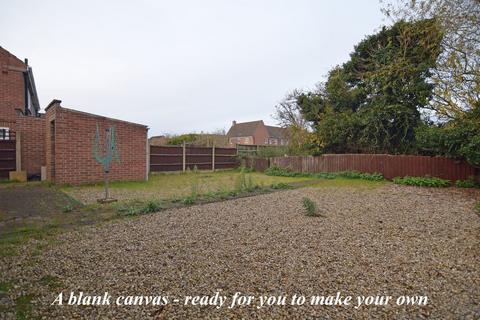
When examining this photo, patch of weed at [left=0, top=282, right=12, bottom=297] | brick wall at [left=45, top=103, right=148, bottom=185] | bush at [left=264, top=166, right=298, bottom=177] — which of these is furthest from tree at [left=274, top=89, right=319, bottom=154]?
patch of weed at [left=0, top=282, right=12, bottom=297]

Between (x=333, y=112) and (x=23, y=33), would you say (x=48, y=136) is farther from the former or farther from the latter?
(x=333, y=112)

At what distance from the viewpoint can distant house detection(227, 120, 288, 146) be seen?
43.1 m

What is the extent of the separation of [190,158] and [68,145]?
6.65 meters

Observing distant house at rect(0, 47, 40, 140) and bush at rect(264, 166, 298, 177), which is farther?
bush at rect(264, 166, 298, 177)

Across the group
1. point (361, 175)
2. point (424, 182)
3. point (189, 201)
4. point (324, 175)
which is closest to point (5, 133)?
point (189, 201)

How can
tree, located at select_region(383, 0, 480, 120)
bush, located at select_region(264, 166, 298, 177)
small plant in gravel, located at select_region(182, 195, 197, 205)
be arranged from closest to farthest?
small plant in gravel, located at select_region(182, 195, 197, 205), tree, located at select_region(383, 0, 480, 120), bush, located at select_region(264, 166, 298, 177)

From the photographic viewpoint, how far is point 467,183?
8.25 meters

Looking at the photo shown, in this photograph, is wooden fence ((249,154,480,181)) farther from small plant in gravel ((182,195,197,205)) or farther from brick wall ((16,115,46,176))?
brick wall ((16,115,46,176))

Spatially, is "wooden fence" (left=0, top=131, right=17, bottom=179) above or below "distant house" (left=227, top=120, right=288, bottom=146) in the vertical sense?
below

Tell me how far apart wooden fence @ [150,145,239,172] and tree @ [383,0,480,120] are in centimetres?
1086

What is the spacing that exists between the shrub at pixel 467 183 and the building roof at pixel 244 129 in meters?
35.3

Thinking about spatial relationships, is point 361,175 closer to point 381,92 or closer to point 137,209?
point 381,92

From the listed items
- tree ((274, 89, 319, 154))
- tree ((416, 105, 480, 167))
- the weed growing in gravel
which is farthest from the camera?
tree ((274, 89, 319, 154))

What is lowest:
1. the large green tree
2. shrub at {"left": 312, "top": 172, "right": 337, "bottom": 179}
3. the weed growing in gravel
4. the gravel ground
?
the gravel ground
